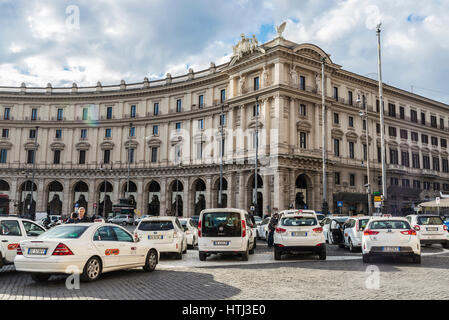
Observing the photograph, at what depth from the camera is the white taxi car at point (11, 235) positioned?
1066 centimetres

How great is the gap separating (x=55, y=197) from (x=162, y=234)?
168 feet

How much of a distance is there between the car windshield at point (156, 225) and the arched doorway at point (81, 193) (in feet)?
156

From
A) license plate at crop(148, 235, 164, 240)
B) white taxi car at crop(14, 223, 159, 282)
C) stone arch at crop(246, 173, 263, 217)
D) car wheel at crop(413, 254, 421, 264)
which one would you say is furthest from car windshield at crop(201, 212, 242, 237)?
stone arch at crop(246, 173, 263, 217)

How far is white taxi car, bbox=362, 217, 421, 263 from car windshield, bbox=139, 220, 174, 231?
6892 mm

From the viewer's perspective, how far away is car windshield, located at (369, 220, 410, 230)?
13227 millimetres

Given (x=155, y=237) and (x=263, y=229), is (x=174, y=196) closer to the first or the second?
(x=263, y=229)

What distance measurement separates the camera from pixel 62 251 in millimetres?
8891

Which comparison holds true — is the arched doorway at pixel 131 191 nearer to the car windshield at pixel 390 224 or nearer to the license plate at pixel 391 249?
the car windshield at pixel 390 224

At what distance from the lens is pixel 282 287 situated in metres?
8.78

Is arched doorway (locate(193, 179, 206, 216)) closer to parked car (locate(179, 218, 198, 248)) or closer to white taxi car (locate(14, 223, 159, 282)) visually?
parked car (locate(179, 218, 198, 248))

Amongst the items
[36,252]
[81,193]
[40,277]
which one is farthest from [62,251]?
[81,193]

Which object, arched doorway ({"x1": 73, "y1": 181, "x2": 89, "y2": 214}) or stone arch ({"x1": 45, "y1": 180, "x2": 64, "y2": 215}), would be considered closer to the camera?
arched doorway ({"x1": 73, "y1": 181, "x2": 89, "y2": 214})

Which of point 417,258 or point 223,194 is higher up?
point 223,194

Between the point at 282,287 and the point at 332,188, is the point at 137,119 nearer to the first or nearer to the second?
the point at 332,188
